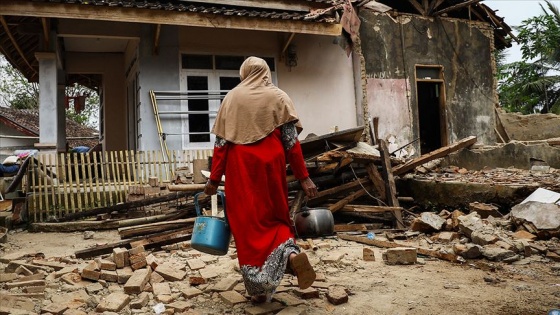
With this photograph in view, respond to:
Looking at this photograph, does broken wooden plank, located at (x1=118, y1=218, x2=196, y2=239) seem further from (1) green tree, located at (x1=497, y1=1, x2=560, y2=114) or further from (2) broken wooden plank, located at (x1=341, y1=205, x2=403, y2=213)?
(1) green tree, located at (x1=497, y1=1, x2=560, y2=114)

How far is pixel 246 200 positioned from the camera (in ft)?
10.3

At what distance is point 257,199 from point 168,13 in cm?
635

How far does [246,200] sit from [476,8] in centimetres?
1255

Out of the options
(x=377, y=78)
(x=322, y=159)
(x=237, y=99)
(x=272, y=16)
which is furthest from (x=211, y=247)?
(x=377, y=78)

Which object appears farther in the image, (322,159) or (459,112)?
(459,112)

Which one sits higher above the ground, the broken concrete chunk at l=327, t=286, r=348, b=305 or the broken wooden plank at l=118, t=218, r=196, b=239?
the broken wooden plank at l=118, t=218, r=196, b=239

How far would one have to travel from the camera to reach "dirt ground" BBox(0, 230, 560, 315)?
319 centimetres

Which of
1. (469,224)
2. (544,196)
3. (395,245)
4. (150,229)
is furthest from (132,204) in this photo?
(544,196)

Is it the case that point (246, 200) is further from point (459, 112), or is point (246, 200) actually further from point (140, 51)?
point (459, 112)

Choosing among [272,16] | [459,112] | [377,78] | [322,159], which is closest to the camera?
[322,159]

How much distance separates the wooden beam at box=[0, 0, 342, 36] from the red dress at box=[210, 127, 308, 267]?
19.5 ft

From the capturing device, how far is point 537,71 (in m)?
21.5

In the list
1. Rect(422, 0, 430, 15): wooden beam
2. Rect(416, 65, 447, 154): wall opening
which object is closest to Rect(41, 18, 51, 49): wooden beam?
Rect(422, 0, 430, 15): wooden beam

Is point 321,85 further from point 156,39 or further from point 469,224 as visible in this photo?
point 469,224
